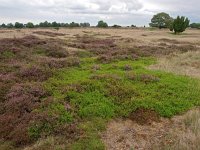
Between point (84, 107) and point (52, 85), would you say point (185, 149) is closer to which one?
point (84, 107)

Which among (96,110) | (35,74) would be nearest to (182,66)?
(35,74)

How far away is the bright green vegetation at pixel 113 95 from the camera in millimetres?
10451

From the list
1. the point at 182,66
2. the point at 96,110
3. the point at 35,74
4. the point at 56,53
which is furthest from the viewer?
the point at 56,53

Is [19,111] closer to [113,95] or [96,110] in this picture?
[96,110]

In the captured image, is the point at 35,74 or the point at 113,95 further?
the point at 35,74

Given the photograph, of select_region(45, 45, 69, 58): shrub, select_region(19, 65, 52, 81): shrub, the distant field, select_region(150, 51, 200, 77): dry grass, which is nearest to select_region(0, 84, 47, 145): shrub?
the distant field

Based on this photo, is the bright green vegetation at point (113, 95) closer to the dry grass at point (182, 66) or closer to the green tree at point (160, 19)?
the dry grass at point (182, 66)

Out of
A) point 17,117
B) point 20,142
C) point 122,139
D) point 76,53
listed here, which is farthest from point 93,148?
point 76,53

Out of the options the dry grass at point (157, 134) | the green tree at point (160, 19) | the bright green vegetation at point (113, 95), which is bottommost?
the green tree at point (160, 19)

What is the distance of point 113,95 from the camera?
40.5ft

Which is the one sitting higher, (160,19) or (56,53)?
(56,53)

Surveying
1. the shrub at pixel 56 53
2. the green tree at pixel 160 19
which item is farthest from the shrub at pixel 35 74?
the green tree at pixel 160 19

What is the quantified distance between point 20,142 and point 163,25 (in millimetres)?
97337

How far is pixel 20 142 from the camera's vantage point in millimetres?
9477
